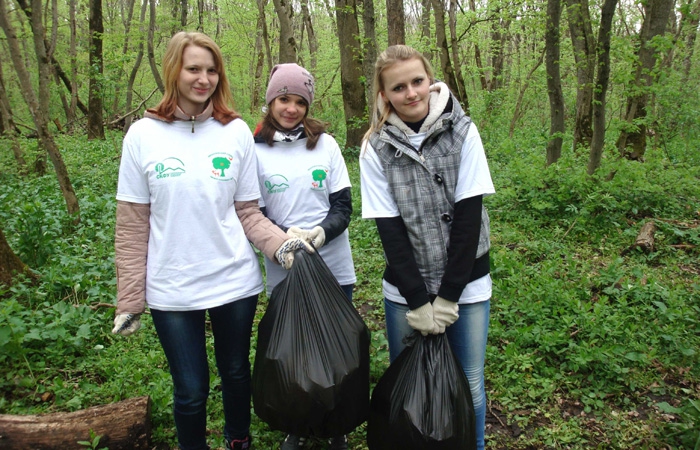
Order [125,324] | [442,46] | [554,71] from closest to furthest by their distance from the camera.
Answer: [125,324] < [554,71] < [442,46]

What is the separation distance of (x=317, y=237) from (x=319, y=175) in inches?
13.3

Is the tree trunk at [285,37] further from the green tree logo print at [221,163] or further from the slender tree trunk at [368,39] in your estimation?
the green tree logo print at [221,163]

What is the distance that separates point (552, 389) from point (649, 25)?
5659 millimetres

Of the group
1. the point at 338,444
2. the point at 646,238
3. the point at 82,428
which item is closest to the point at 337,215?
the point at 338,444

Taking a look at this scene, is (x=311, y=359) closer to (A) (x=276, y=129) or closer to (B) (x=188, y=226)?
(B) (x=188, y=226)

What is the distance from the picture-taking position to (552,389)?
275 centimetres

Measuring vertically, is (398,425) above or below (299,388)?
below

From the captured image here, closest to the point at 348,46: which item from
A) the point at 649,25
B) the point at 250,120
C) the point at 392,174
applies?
the point at 649,25

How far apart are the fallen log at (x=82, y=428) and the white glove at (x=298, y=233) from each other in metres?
1.27

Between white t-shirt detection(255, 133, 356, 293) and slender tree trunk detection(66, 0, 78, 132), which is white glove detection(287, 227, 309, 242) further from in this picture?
slender tree trunk detection(66, 0, 78, 132)

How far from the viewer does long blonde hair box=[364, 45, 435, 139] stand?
1.79 metres

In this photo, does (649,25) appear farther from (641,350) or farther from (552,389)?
(552,389)

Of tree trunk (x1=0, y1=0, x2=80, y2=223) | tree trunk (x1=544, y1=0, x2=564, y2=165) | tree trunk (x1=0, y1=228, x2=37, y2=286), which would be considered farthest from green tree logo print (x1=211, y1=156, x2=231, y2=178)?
tree trunk (x1=544, y1=0, x2=564, y2=165)

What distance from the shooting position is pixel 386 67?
1803 millimetres
